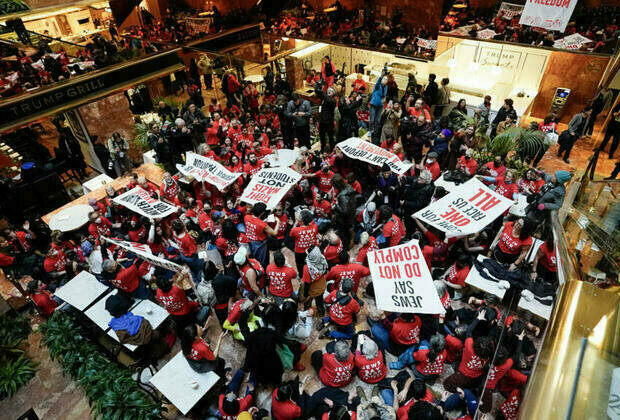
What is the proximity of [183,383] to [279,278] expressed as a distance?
2.10m

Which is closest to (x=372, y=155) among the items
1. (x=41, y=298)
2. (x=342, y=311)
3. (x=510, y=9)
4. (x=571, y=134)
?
(x=342, y=311)

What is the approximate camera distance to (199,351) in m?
5.24

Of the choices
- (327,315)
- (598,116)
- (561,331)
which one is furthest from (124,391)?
(598,116)

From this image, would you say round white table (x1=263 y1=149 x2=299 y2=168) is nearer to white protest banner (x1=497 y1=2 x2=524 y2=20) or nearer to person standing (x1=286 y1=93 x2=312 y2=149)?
person standing (x1=286 y1=93 x2=312 y2=149)

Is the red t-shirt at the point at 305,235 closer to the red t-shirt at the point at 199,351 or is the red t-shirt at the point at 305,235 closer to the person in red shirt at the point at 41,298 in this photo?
the red t-shirt at the point at 199,351

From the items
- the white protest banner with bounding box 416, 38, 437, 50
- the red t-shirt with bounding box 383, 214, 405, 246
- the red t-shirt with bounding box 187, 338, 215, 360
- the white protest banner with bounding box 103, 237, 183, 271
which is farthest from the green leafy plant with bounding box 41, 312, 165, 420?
the white protest banner with bounding box 416, 38, 437, 50

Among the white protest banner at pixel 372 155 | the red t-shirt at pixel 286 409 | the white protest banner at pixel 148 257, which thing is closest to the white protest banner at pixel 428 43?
the white protest banner at pixel 372 155

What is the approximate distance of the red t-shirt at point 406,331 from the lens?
573 centimetres

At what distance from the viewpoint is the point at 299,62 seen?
58.5ft

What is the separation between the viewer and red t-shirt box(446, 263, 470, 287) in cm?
665

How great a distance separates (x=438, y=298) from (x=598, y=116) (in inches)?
485

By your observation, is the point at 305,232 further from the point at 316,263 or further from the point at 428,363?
the point at 428,363

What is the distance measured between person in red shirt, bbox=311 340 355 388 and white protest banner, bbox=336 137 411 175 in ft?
15.7

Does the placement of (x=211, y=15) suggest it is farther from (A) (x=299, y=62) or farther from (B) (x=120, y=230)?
(B) (x=120, y=230)
